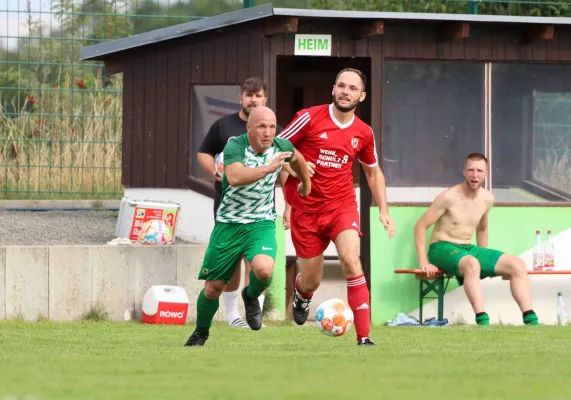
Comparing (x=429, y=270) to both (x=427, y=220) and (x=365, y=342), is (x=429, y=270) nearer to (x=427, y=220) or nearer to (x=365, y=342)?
(x=427, y=220)

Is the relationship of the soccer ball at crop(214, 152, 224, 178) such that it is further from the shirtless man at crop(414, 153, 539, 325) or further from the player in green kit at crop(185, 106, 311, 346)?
the shirtless man at crop(414, 153, 539, 325)

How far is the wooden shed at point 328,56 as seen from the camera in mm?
15836

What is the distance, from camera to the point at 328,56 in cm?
1612

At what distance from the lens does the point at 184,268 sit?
15156mm

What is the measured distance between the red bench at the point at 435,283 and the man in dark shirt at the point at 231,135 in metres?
2.42

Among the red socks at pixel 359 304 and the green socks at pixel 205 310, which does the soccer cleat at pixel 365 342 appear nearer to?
the red socks at pixel 359 304

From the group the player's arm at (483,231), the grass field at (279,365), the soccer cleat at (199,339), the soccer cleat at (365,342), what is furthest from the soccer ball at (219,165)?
the player's arm at (483,231)

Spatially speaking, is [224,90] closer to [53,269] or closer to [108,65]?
[108,65]

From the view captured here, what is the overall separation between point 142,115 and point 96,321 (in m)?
3.19

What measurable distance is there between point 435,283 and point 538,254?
53.6 inches

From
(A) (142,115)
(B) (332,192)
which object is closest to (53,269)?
(A) (142,115)

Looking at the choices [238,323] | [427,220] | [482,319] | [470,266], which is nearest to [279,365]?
[238,323]

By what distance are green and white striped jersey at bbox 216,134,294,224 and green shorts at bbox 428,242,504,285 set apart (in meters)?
5.08

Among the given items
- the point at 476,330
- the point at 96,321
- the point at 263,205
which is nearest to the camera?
the point at 263,205
